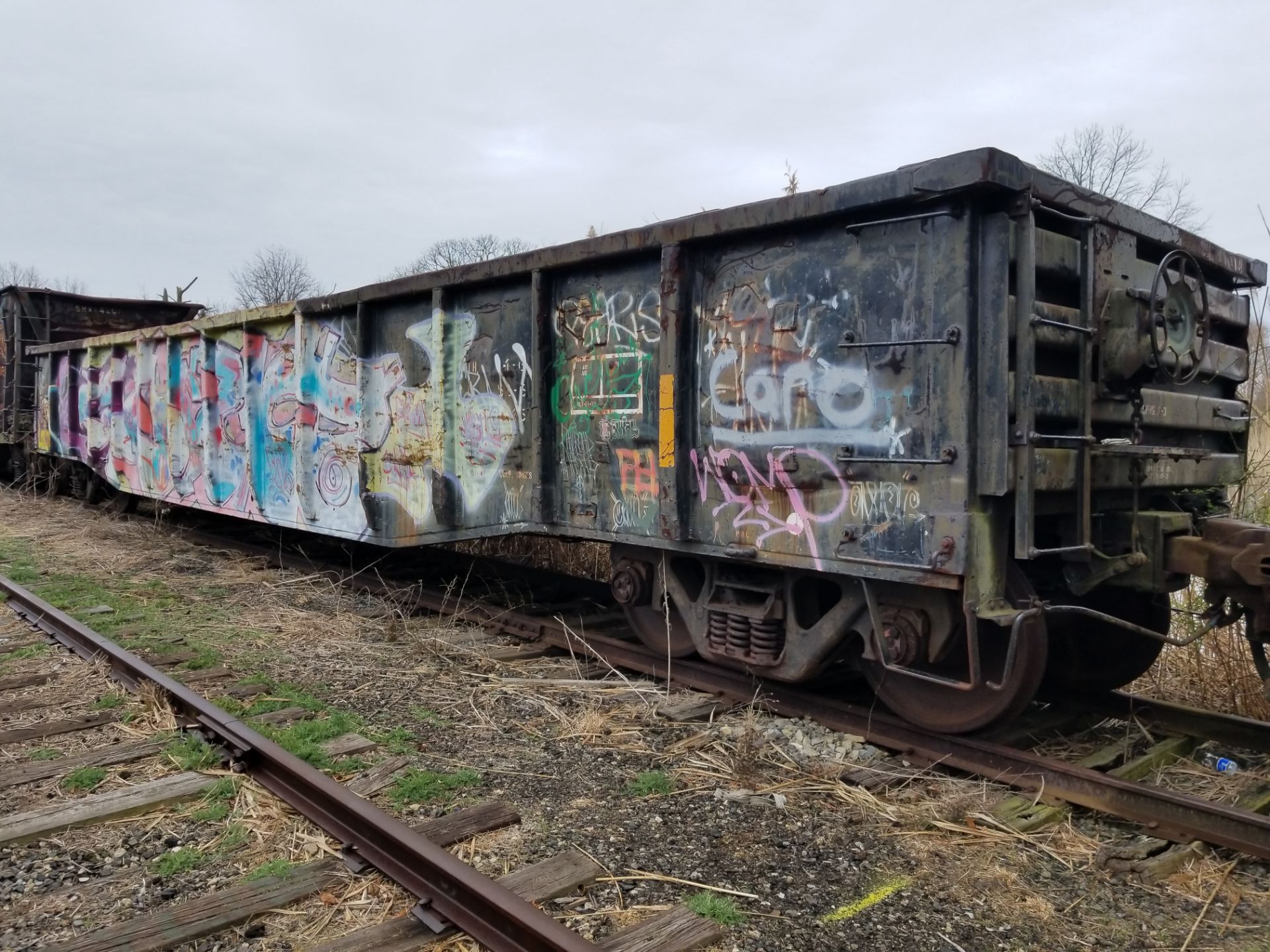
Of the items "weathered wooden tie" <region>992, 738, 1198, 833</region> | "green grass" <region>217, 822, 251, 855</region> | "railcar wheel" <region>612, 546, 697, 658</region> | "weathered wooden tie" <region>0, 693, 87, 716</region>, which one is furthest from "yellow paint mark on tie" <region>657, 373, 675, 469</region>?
"weathered wooden tie" <region>0, 693, 87, 716</region>

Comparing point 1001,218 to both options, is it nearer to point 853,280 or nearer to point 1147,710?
point 853,280

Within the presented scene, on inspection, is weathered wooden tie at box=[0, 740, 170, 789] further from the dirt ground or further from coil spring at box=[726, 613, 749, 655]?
coil spring at box=[726, 613, 749, 655]

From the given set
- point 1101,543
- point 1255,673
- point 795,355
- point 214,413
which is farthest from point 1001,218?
point 214,413

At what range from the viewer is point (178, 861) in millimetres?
3516

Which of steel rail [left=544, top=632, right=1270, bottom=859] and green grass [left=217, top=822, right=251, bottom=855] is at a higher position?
steel rail [left=544, top=632, right=1270, bottom=859]

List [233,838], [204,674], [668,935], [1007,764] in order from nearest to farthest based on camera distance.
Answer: [668,935], [233,838], [1007,764], [204,674]

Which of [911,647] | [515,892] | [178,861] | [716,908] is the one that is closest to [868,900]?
[716,908]

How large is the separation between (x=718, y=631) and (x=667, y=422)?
1.27 meters

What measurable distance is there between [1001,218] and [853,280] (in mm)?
757

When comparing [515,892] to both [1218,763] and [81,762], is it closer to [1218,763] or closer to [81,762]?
[81,762]

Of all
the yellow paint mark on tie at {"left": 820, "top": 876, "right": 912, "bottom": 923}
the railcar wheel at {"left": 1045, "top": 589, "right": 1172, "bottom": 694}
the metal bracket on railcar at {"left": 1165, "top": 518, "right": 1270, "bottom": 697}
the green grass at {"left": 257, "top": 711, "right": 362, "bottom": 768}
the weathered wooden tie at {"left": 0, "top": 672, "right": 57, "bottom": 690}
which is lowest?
the yellow paint mark on tie at {"left": 820, "top": 876, "right": 912, "bottom": 923}

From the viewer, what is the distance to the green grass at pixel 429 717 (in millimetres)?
5145

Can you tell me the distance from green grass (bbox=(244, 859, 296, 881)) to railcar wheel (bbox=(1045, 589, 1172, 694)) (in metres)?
4.09

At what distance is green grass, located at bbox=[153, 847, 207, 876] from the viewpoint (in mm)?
3453
